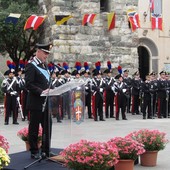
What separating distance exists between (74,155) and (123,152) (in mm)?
1055

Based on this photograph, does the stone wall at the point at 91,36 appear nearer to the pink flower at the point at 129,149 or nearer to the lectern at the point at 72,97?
the lectern at the point at 72,97

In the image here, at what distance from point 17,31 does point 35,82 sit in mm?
15422

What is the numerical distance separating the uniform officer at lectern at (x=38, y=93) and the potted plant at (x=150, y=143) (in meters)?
1.45

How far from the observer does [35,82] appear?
25.5ft

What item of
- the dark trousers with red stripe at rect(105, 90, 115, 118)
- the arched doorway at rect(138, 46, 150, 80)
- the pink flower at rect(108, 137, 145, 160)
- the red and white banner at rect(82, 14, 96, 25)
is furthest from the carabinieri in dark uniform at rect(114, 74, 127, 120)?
the arched doorway at rect(138, 46, 150, 80)

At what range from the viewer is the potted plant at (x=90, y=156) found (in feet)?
20.3

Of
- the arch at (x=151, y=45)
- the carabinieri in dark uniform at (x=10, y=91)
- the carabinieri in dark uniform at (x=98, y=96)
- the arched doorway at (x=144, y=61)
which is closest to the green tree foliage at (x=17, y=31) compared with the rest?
the carabinieri in dark uniform at (x=98, y=96)

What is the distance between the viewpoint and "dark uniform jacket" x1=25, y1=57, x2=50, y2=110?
25.2 ft

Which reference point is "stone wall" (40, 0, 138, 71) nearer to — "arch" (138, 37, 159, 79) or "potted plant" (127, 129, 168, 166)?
"arch" (138, 37, 159, 79)

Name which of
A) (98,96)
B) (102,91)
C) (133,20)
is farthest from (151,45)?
(98,96)

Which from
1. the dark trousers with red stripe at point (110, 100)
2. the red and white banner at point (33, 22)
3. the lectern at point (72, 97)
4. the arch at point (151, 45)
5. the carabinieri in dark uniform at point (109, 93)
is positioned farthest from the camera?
the arch at point (151, 45)

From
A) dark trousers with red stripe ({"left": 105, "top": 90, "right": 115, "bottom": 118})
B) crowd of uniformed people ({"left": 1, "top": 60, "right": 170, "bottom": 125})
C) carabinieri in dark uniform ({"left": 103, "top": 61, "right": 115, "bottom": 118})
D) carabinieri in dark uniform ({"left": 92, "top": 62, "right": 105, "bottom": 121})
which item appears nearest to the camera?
crowd of uniformed people ({"left": 1, "top": 60, "right": 170, "bottom": 125})

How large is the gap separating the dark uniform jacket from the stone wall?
39.9 feet

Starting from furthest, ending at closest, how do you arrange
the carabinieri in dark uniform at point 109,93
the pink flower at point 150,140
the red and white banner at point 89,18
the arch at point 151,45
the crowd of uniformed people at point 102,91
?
1. the arch at point 151,45
2. the red and white banner at point 89,18
3. the carabinieri in dark uniform at point 109,93
4. the crowd of uniformed people at point 102,91
5. the pink flower at point 150,140
